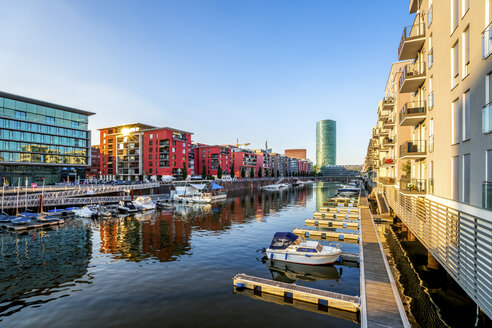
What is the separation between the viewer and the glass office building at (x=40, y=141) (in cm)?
7481

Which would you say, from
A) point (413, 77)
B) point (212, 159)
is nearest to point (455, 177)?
point (413, 77)

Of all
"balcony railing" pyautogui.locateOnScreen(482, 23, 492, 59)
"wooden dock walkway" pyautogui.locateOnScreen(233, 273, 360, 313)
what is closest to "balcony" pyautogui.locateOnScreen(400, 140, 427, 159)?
"balcony railing" pyautogui.locateOnScreen(482, 23, 492, 59)

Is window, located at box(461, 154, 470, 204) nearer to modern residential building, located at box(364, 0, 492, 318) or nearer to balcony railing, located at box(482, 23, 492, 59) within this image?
modern residential building, located at box(364, 0, 492, 318)

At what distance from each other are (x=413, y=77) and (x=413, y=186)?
10942 mm

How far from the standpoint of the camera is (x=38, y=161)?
80375mm

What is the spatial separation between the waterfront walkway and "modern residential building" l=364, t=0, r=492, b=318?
3096 mm

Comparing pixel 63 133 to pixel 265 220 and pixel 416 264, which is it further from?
pixel 416 264

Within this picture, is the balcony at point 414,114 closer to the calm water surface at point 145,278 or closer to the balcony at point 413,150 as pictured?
the balcony at point 413,150

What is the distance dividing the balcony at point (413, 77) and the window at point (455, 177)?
12.1m

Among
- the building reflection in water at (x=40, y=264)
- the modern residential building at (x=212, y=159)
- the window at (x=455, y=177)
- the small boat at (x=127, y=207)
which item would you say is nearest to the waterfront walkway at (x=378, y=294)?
the window at (x=455, y=177)

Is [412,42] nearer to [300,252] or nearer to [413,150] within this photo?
[413,150]

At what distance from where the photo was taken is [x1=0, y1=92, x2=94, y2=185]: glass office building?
74.8 meters

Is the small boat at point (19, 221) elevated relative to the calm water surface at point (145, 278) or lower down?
elevated

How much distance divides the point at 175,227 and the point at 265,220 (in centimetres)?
1566
